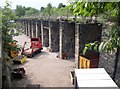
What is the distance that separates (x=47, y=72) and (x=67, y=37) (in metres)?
4.89

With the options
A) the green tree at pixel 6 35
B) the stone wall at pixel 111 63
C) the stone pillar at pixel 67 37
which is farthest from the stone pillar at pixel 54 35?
the stone wall at pixel 111 63

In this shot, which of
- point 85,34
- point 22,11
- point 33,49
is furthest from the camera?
point 22,11

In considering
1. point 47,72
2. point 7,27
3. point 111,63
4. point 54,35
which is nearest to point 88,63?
point 47,72

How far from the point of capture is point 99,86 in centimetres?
369

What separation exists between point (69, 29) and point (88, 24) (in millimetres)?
4212

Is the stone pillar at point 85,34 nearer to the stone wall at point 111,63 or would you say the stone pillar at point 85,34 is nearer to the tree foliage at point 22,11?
the stone wall at point 111,63

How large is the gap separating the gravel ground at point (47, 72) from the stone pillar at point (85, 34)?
5.46ft

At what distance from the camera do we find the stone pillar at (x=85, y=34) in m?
13.1

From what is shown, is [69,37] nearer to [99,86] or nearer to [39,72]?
[39,72]

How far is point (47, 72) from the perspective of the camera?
13.4m

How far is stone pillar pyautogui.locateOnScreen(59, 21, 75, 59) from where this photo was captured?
17.1 meters

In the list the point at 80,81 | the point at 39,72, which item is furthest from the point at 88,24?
the point at 80,81

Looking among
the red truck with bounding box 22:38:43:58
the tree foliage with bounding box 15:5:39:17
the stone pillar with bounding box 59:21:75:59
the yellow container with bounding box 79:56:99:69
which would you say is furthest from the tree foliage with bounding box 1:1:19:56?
the tree foliage with bounding box 15:5:39:17

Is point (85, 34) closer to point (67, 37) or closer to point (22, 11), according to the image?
point (67, 37)
